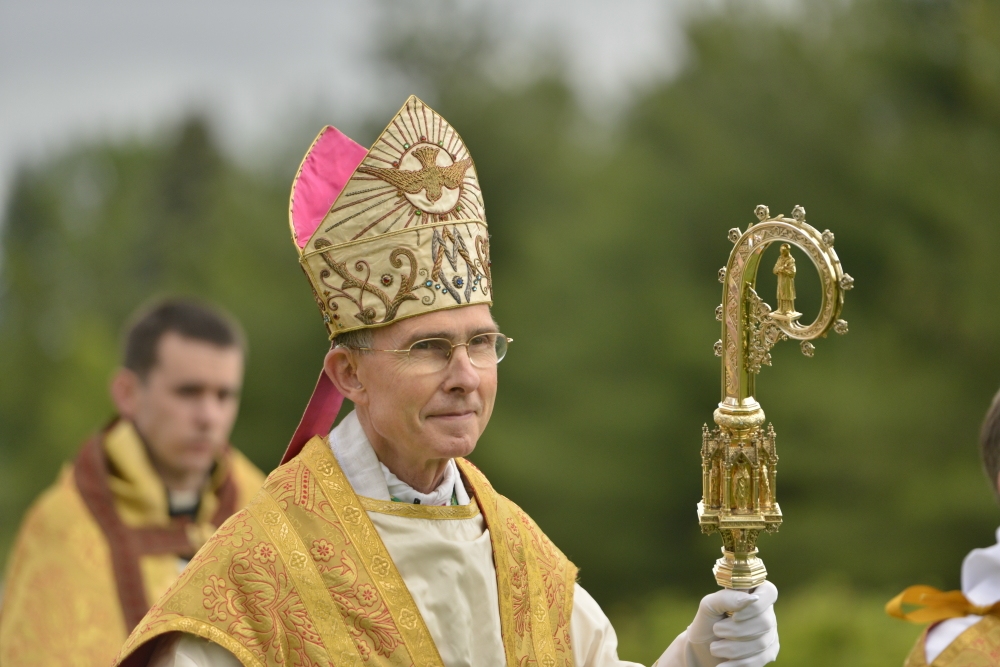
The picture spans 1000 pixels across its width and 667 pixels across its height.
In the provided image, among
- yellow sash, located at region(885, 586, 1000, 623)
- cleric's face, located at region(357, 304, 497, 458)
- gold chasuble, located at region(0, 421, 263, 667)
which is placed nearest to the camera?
cleric's face, located at region(357, 304, 497, 458)

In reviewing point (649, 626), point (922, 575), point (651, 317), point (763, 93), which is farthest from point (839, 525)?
point (649, 626)

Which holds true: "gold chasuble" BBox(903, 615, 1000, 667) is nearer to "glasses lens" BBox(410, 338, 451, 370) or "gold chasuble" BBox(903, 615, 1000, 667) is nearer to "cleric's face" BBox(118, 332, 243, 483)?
"glasses lens" BBox(410, 338, 451, 370)

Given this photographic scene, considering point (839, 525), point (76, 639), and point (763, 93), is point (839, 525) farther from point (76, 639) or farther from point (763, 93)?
point (76, 639)

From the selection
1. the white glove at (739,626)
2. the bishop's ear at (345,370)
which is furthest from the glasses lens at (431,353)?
the white glove at (739,626)

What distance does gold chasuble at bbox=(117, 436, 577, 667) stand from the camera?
139 inches

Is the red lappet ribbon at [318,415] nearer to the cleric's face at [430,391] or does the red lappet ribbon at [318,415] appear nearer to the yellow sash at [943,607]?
the cleric's face at [430,391]

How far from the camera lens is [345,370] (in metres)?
3.85

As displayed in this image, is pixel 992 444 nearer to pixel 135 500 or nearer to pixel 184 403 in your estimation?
pixel 184 403

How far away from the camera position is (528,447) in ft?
61.8

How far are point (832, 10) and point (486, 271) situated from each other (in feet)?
48.6

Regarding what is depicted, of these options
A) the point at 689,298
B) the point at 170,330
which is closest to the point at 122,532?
the point at 170,330

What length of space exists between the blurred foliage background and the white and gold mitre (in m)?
5.65

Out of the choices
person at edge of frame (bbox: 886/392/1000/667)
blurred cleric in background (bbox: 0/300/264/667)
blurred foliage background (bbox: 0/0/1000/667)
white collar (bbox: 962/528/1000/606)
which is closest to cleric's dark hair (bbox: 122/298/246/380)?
blurred cleric in background (bbox: 0/300/264/667)

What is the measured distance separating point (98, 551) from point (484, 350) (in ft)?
11.0
